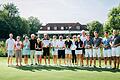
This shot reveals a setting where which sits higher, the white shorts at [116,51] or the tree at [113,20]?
the tree at [113,20]

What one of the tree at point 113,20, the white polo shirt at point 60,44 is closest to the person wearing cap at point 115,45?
A: the white polo shirt at point 60,44

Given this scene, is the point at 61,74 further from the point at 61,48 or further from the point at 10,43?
the point at 10,43

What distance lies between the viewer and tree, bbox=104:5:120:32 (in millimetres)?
66875

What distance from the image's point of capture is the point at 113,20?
223ft

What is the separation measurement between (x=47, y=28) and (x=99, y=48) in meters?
96.5

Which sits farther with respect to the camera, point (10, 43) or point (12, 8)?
point (12, 8)

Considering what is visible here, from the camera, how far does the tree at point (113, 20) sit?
66.9m

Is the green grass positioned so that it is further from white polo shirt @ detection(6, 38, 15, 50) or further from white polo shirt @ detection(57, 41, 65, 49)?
white polo shirt @ detection(6, 38, 15, 50)

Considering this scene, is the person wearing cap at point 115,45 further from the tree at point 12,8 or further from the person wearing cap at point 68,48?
the tree at point 12,8

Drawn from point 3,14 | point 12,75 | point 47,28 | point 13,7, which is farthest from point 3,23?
point 12,75

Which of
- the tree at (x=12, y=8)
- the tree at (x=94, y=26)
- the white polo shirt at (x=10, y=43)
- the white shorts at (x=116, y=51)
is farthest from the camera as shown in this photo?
the tree at (x=94, y=26)

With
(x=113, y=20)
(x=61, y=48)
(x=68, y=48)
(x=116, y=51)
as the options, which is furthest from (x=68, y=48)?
(x=113, y=20)

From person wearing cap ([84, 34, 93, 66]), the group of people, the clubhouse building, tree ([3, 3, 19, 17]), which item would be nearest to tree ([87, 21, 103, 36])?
the clubhouse building

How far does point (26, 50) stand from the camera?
1973cm
